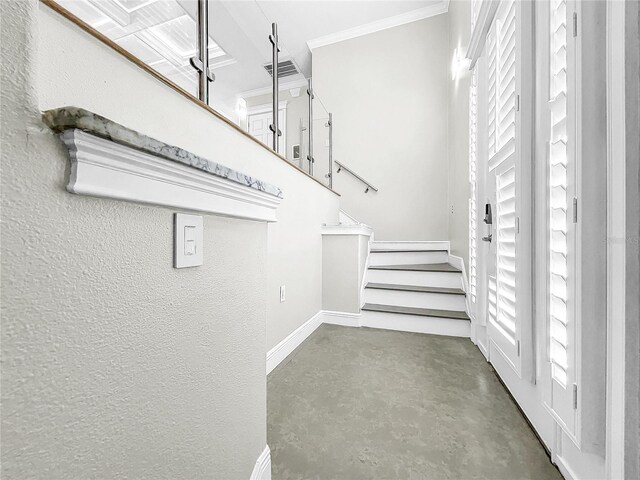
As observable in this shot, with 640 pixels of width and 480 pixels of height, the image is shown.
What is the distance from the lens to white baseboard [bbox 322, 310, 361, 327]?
2.44 metres

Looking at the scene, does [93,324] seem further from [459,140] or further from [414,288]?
[459,140]

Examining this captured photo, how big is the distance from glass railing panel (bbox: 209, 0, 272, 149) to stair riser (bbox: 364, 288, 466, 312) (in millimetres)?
1654

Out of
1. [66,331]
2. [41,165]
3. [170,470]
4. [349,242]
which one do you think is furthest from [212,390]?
[349,242]

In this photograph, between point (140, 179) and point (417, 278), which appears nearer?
point (140, 179)

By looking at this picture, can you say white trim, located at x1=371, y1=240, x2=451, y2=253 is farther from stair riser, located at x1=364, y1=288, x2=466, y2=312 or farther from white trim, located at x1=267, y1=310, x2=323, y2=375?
white trim, located at x1=267, y1=310, x2=323, y2=375

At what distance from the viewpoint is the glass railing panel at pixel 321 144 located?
3.42m

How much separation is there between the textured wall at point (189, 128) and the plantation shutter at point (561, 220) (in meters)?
0.98

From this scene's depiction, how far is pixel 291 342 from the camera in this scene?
1.93 metres

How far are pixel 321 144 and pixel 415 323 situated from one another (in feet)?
8.10

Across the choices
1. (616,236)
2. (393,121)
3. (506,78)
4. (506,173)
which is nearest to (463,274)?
(506,173)

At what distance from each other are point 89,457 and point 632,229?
109 cm

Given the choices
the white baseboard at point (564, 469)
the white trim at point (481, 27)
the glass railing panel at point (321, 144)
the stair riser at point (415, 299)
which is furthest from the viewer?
the glass railing panel at point (321, 144)

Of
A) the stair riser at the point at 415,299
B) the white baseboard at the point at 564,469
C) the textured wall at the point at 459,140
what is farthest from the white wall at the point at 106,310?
the textured wall at the point at 459,140

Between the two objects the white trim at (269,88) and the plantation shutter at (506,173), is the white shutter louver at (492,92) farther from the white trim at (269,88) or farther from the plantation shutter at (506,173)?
the white trim at (269,88)
